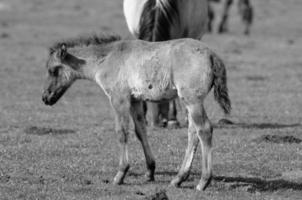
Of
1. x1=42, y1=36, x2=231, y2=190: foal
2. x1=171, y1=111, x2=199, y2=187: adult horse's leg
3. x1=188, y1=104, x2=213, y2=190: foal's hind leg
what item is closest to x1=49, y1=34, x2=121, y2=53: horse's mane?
x1=42, y1=36, x2=231, y2=190: foal

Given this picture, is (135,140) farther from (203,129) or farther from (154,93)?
(203,129)

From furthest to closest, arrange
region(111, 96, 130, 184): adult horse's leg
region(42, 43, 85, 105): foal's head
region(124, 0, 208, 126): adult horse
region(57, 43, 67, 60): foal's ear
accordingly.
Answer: region(124, 0, 208, 126): adult horse < region(42, 43, 85, 105): foal's head < region(57, 43, 67, 60): foal's ear < region(111, 96, 130, 184): adult horse's leg

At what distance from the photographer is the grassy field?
920cm

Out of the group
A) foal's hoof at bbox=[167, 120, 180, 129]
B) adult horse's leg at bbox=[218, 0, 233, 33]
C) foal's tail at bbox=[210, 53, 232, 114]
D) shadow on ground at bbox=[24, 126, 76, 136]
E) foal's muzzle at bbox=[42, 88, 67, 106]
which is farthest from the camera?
adult horse's leg at bbox=[218, 0, 233, 33]

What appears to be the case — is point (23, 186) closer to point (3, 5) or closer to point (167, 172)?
point (167, 172)

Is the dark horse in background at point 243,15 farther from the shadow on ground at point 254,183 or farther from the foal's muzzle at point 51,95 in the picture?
the foal's muzzle at point 51,95

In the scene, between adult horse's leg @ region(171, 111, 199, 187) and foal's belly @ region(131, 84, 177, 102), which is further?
adult horse's leg @ region(171, 111, 199, 187)

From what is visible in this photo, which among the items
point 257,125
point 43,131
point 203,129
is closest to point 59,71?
point 203,129

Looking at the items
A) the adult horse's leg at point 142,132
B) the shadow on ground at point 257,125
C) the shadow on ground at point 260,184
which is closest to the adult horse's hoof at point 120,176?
the adult horse's leg at point 142,132

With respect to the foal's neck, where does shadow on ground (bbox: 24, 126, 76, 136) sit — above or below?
below

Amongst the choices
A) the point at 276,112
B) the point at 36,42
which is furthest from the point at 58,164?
the point at 36,42

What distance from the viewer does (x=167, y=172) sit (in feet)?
33.6

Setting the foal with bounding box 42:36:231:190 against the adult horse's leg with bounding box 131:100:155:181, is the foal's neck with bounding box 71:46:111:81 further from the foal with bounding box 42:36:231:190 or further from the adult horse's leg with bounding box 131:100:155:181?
the adult horse's leg with bounding box 131:100:155:181

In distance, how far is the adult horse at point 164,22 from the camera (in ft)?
44.1
